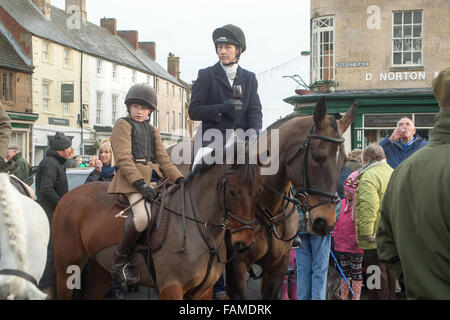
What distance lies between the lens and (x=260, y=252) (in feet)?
15.0

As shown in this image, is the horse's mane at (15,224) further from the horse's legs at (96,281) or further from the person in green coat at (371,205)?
the person in green coat at (371,205)

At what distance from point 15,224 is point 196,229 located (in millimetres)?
1737

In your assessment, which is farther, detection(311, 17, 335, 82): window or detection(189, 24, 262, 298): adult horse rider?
detection(311, 17, 335, 82): window

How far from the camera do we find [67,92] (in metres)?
31.4

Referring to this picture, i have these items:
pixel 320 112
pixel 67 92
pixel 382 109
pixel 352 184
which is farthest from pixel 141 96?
pixel 67 92

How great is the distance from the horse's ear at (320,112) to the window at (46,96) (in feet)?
94.8

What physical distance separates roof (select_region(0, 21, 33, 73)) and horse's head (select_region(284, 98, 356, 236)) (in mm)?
26856

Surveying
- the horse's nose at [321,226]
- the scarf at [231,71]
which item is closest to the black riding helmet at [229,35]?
the scarf at [231,71]

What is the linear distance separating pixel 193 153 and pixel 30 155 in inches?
1001

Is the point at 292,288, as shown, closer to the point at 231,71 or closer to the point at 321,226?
the point at 321,226

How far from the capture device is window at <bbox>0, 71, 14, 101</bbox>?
27.2 metres

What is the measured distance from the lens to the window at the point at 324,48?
17422 millimetres

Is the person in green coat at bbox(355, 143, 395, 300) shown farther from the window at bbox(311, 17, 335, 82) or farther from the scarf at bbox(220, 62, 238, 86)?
the window at bbox(311, 17, 335, 82)

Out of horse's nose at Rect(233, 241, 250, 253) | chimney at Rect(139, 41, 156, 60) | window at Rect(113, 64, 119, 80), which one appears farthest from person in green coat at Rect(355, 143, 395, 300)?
chimney at Rect(139, 41, 156, 60)
